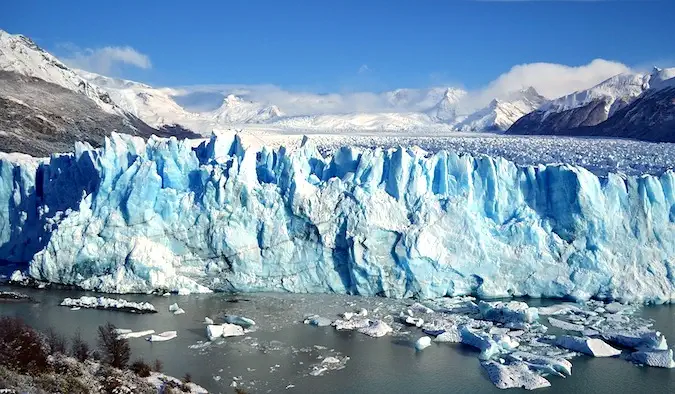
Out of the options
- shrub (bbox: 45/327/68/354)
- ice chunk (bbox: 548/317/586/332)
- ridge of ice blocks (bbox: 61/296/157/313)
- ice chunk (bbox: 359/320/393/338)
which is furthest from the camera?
ridge of ice blocks (bbox: 61/296/157/313)

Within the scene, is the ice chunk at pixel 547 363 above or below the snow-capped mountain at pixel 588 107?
below

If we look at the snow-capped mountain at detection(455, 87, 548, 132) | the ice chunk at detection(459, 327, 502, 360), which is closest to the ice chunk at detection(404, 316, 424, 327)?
the ice chunk at detection(459, 327, 502, 360)

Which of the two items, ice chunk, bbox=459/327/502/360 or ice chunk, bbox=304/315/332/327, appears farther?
ice chunk, bbox=304/315/332/327

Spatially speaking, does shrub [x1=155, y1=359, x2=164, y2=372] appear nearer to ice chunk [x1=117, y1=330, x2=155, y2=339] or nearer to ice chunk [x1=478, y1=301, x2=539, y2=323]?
ice chunk [x1=117, y1=330, x2=155, y2=339]


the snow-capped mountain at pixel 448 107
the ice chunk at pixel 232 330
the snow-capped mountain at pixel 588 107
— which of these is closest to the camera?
the ice chunk at pixel 232 330

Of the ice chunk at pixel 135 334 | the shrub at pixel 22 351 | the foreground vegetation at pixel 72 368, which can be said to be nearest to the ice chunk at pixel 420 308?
the ice chunk at pixel 135 334

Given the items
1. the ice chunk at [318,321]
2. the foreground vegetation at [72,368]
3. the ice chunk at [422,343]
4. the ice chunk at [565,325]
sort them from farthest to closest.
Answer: the ice chunk at [318,321], the ice chunk at [565,325], the ice chunk at [422,343], the foreground vegetation at [72,368]

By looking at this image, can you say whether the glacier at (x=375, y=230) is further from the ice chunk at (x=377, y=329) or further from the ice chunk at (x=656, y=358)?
the ice chunk at (x=656, y=358)
